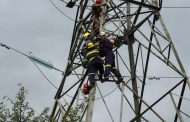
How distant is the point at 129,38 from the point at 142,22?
0.80 meters

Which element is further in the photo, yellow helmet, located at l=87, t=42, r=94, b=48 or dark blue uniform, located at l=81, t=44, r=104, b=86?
yellow helmet, located at l=87, t=42, r=94, b=48

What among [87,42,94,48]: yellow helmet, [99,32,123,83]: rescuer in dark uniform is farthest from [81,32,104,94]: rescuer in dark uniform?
[99,32,123,83]: rescuer in dark uniform

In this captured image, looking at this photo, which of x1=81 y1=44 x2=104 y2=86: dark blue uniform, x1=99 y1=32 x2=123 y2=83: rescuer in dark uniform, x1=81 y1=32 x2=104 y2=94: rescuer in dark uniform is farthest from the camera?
x1=99 y1=32 x2=123 y2=83: rescuer in dark uniform

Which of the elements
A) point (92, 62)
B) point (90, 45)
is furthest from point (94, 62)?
point (90, 45)

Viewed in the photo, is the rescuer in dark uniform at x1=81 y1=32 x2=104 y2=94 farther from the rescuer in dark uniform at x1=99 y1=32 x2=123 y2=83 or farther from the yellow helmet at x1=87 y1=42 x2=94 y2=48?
the rescuer in dark uniform at x1=99 y1=32 x2=123 y2=83

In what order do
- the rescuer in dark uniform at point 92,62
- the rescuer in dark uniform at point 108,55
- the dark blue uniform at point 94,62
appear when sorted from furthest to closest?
the rescuer in dark uniform at point 108,55
the dark blue uniform at point 94,62
the rescuer in dark uniform at point 92,62

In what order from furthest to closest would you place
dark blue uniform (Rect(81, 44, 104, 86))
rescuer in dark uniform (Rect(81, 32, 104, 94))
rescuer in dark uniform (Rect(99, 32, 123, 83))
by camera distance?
rescuer in dark uniform (Rect(99, 32, 123, 83)), dark blue uniform (Rect(81, 44, 104, 86)), rescuer in dark uniform (Rect(81, 32, 104, 94))

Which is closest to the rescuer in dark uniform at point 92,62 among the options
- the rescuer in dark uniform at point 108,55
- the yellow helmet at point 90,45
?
the yellow helmet at point 90,45

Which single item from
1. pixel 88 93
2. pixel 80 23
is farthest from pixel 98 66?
pixel 80 23

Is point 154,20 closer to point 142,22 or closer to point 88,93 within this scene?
point 142,22

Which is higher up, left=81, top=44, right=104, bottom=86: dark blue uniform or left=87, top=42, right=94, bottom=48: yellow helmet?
left=87, top=42, right=94, bottom=48: yellow helmet

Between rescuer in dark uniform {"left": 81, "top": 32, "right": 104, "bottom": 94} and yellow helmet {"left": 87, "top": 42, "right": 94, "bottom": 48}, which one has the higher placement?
yellow helmet {"left": 87, "top": 42, "right": 94, "bottom": 48}

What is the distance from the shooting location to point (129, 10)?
13641 mm

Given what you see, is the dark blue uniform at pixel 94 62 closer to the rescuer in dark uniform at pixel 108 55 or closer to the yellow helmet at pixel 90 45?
the yellow helmet at pixel 90 45
